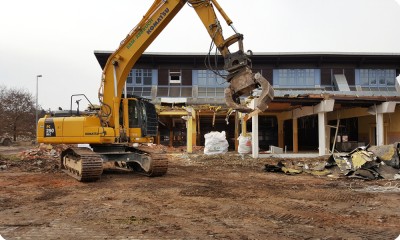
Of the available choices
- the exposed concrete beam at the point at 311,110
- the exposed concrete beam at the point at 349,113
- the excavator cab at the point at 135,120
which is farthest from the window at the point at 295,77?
the excavator cab at the point at 135,120

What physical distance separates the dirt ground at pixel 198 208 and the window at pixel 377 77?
2467 centimetres

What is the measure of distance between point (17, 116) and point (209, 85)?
26.4m

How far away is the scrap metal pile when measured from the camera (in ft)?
41.0

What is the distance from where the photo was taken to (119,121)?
1263 cm

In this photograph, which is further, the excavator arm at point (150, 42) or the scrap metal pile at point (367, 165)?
the scrap metal pile at point (367, 165)

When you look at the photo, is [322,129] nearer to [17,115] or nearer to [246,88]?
[246,88]

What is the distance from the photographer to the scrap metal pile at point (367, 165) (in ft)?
41.0

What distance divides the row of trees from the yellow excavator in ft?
119

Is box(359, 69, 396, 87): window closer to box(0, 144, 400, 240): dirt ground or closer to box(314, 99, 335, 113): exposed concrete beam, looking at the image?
box(314, 99, 335, 113): exposed concrete beam

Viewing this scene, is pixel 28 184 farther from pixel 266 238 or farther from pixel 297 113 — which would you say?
pixel 297 113

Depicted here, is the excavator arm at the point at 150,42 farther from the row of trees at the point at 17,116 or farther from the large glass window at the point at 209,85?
the row of trees at the point at 17,116

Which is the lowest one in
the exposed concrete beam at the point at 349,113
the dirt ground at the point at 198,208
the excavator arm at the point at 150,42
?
the dirt ground at the point at 198,208

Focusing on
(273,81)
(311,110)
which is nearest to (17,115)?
(273,81)

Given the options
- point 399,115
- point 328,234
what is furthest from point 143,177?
point 399,115
